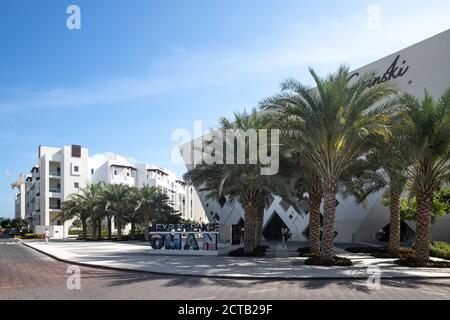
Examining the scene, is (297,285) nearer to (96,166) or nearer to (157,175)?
(96,166)

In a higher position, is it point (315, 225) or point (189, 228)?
point (315, 225)

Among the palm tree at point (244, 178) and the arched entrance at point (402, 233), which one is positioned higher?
the palm tree at point (244, 178)

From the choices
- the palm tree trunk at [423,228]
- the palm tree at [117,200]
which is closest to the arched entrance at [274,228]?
the palm tree at [117,200]

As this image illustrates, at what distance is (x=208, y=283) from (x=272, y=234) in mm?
33537

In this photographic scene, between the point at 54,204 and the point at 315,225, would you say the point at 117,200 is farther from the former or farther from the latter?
the point at 54,204

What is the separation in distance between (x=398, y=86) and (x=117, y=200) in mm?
30205

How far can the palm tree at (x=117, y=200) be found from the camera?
45688 millimetres

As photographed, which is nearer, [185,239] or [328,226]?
[328,226]

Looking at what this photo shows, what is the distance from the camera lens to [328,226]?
1872 cm

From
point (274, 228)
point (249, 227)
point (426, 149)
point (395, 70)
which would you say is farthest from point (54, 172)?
point (426, 149)

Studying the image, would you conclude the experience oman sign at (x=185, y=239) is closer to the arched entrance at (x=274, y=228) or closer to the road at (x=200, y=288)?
the road at (x=200, y=288)

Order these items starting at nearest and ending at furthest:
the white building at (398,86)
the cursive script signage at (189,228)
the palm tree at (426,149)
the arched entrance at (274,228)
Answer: the palm tree at (426,149), the cursive script signage at (189,228), the white building at (398,86), the arched entrance at (274,228)

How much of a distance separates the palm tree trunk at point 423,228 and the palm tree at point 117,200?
32.4 metres

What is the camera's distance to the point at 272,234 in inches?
1811
